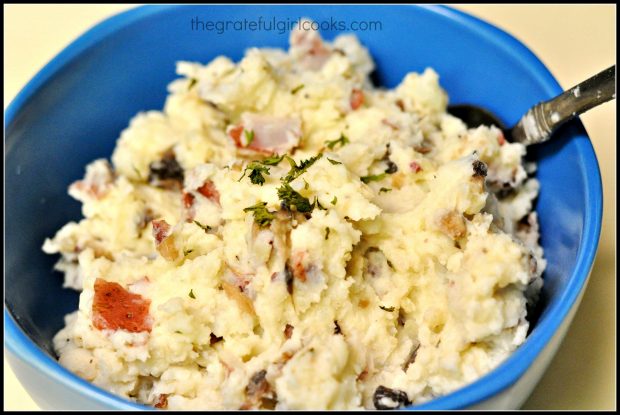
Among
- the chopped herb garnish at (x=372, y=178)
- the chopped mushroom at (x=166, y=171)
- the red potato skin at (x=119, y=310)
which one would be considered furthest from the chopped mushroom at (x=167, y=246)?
the chopped herb garnish at (x=372, y=178)

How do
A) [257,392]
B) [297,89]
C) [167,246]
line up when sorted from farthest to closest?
[297,89]
[167,246]
[257,392]

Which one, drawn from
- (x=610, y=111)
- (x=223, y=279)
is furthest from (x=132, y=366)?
(x=610, y=111)

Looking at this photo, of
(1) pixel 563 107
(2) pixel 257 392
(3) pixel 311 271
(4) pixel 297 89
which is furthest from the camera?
(4) pixel 297 89

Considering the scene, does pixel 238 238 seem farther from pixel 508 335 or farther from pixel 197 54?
pixel 197 54

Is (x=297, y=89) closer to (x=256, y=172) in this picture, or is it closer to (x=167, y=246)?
(x=256, y=172)

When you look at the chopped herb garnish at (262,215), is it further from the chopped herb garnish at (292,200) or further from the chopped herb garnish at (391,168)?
the chopped herb garnish at (391,168)

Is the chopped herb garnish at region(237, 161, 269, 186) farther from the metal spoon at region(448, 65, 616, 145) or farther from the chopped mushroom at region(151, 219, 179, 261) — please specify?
the metal spoon at region(448, 65, 616, 145)

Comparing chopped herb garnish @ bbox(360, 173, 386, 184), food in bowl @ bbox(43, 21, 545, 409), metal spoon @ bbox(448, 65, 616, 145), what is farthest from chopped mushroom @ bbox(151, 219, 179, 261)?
metal spoon @ bbox(448, 65, 616, 145)

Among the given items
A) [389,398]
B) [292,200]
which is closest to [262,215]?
[292,200]
